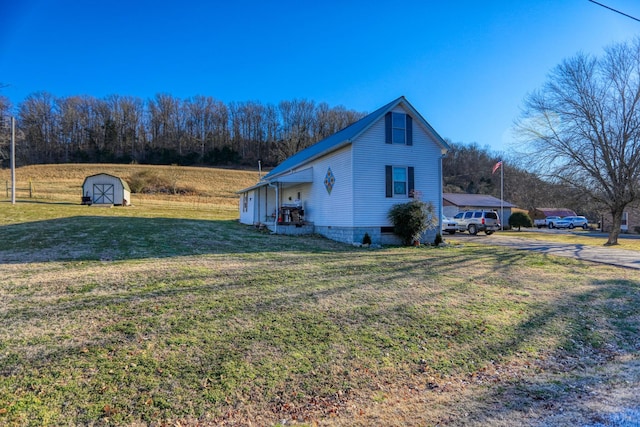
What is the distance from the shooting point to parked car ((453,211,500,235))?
24.8 m

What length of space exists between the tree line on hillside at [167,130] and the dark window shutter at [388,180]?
52400 millimetres

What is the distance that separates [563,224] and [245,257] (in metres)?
48.5

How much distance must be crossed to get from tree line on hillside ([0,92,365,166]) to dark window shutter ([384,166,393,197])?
52.4 meters

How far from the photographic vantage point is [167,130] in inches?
3179

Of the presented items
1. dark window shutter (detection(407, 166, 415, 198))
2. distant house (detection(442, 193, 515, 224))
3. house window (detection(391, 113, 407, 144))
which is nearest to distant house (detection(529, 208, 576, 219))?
distant house (detection(442, 193, 515, 224))

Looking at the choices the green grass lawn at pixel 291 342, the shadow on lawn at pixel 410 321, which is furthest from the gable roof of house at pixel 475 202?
the green grass lawn at pixel 291 342

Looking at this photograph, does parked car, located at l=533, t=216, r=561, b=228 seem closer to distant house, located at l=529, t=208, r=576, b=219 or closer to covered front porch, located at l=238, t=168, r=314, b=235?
distant house, located at l=529, t=208, r=576, b=219

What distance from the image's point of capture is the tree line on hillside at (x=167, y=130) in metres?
71.5

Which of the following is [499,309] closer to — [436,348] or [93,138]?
[436,348]

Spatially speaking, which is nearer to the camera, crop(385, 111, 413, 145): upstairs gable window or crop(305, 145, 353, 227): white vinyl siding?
crop(305, 145, 353, 227): white vinyl siding

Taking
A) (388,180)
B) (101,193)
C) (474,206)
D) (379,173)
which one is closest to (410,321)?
(379,173)

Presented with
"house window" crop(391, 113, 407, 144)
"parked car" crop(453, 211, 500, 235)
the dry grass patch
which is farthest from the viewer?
the dry grass patch

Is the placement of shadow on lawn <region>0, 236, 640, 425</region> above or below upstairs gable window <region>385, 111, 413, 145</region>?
below

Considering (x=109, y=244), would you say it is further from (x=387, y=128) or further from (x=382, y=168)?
(x=387, y=128)
